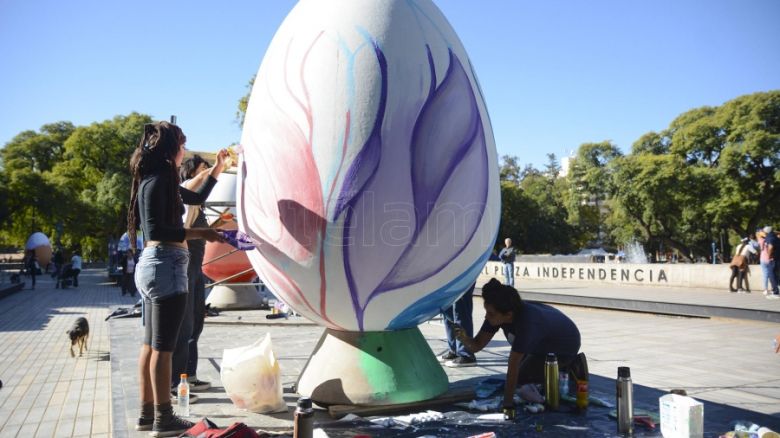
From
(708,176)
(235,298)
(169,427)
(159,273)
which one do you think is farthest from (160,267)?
(708,176)

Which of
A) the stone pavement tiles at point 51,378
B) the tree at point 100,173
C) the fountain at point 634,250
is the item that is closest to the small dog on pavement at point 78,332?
the stone pavement tiles at point 51,378

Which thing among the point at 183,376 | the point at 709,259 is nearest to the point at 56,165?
the point at 183,376

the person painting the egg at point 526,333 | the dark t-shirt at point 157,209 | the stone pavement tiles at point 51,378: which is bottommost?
the stone pavement tiles at point 51,378

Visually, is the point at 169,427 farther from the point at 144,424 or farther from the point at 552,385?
the point at 552,385

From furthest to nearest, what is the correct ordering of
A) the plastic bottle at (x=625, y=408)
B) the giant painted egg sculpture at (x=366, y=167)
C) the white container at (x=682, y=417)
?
1. the giant painted egg sculpture at (x=366, y=167)
2. the plastic bottle at (x=625, y=408)
3. the white container at (x=682, y=417)

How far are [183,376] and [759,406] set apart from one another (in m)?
4.69

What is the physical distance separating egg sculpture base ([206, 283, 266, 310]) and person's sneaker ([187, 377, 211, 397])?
7.29m

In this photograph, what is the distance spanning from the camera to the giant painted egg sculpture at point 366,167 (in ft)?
12.7

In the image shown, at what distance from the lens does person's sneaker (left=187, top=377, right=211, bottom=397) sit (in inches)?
193

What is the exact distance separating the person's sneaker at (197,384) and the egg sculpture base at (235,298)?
729 cm

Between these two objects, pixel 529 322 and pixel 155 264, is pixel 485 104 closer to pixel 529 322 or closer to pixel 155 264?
pixel 529 322

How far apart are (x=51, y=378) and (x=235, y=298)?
17.0ft

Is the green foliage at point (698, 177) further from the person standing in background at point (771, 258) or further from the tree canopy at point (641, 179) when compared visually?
the person standing in background at point (771, 258)

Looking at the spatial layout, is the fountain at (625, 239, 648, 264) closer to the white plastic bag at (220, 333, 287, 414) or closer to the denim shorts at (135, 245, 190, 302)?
the white plastic bag at (220, 333, 287, 414)
